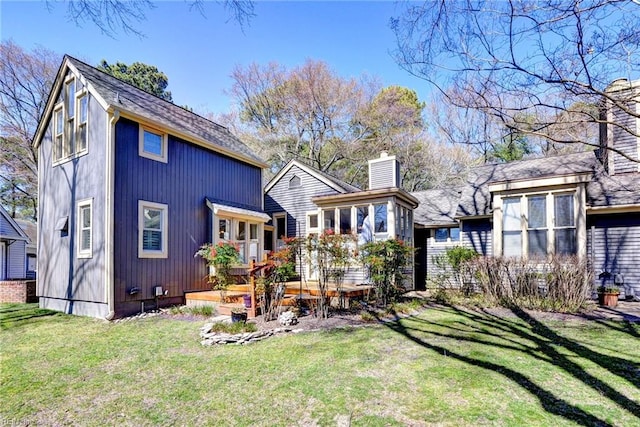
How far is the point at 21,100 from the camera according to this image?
1623 cm

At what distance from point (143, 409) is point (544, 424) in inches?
141

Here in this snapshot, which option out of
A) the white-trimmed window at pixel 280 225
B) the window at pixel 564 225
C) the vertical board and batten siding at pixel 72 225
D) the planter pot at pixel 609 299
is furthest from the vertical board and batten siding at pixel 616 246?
the vertical board and batten siding at pixel 72 225

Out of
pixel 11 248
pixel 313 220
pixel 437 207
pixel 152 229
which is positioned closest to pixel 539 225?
pixel 437 207

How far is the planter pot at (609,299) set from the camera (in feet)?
26.1

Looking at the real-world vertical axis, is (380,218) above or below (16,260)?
above

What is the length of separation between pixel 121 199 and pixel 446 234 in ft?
34.8

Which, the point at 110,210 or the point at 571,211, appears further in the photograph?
the point at 571,211

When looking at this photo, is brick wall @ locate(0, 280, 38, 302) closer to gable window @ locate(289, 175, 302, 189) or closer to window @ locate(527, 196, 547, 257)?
gable window @ locate(289, 175, 302, 189)

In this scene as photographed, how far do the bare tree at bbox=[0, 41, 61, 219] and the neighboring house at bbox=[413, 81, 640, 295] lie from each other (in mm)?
19103

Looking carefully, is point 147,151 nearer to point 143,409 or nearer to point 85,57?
point 143,409

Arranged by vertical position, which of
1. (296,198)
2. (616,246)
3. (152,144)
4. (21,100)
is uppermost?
(21,100)

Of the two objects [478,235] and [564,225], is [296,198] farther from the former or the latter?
[564,225]

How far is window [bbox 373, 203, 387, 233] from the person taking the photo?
10.6m

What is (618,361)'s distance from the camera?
432 cm
